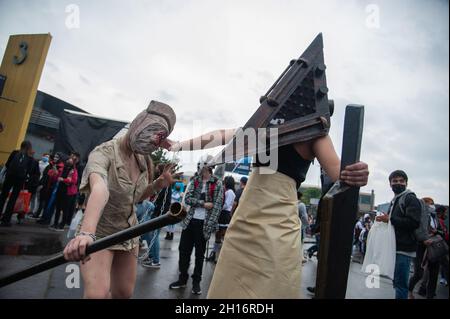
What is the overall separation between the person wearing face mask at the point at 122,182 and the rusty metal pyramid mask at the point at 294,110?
71 centimetres

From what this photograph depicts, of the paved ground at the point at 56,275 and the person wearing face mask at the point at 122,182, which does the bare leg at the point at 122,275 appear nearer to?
the person wearing face mask at the point at 122,182

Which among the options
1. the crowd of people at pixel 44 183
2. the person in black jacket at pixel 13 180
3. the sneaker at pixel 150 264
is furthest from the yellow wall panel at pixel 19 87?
the sneaker at pixel 150 264

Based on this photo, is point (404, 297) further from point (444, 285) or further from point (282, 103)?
point (444, 285)

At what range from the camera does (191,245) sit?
16.1 ft

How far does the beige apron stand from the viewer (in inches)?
60.6

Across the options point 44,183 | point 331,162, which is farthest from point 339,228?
point 44,183

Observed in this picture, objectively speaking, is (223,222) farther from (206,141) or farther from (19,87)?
(19,87)

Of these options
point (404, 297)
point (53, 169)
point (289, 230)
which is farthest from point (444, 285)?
point (53, 169)

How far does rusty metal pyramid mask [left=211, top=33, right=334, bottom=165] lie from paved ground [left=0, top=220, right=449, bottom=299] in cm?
276

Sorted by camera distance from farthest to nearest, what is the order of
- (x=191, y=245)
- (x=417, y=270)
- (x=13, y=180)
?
(x=13, y=180), (x=417, y=270), (x=191, y=245)

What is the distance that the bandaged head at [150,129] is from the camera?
2104 millimetres

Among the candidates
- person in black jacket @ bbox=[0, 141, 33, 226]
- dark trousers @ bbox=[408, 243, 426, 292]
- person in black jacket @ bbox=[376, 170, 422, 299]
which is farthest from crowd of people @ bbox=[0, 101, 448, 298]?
person in black jacket @ bbox=[0, 141, 33, 226]

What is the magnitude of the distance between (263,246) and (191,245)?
355 cm

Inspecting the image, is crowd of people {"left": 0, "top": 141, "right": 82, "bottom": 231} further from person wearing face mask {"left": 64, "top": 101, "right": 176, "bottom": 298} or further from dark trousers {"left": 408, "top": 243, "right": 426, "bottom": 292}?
dark trousers {"left": 408, "top": 243, "right": 426, "bottom": 292}
